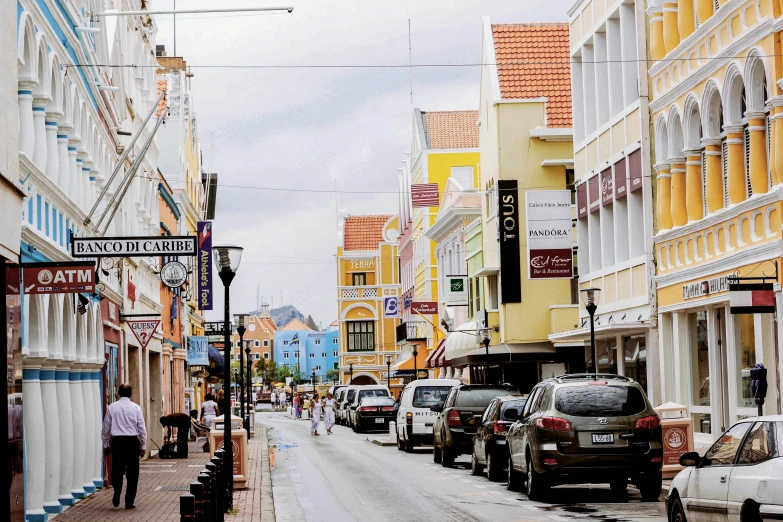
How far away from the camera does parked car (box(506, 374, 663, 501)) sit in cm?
1906

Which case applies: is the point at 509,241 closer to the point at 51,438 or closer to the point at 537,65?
the point at 537,65

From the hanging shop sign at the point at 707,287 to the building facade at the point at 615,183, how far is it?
10.6 ft

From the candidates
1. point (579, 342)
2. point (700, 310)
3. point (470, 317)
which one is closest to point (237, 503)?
point (700, 310)

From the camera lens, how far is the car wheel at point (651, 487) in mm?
19531

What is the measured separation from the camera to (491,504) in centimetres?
1962

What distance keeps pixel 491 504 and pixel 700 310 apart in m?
9.52

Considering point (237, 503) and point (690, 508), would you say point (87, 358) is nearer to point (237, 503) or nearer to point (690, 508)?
point (237, 503)

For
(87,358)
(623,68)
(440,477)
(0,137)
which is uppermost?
(623,68)

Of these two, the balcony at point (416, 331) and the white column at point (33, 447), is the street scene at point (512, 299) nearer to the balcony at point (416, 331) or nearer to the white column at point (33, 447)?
the white column at point (33, 447)

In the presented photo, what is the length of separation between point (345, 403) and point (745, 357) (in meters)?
42.1

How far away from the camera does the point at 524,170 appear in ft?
153

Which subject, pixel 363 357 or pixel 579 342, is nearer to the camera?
pixel 579 342

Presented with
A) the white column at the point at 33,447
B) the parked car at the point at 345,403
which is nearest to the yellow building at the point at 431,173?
the parked car at the point at 345,403

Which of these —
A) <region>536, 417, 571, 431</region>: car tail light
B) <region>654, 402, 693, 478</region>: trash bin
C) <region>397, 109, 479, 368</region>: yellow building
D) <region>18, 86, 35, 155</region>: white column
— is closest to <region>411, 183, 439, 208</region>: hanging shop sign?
<region>397, 109, 479, 368</region>: yellow building
